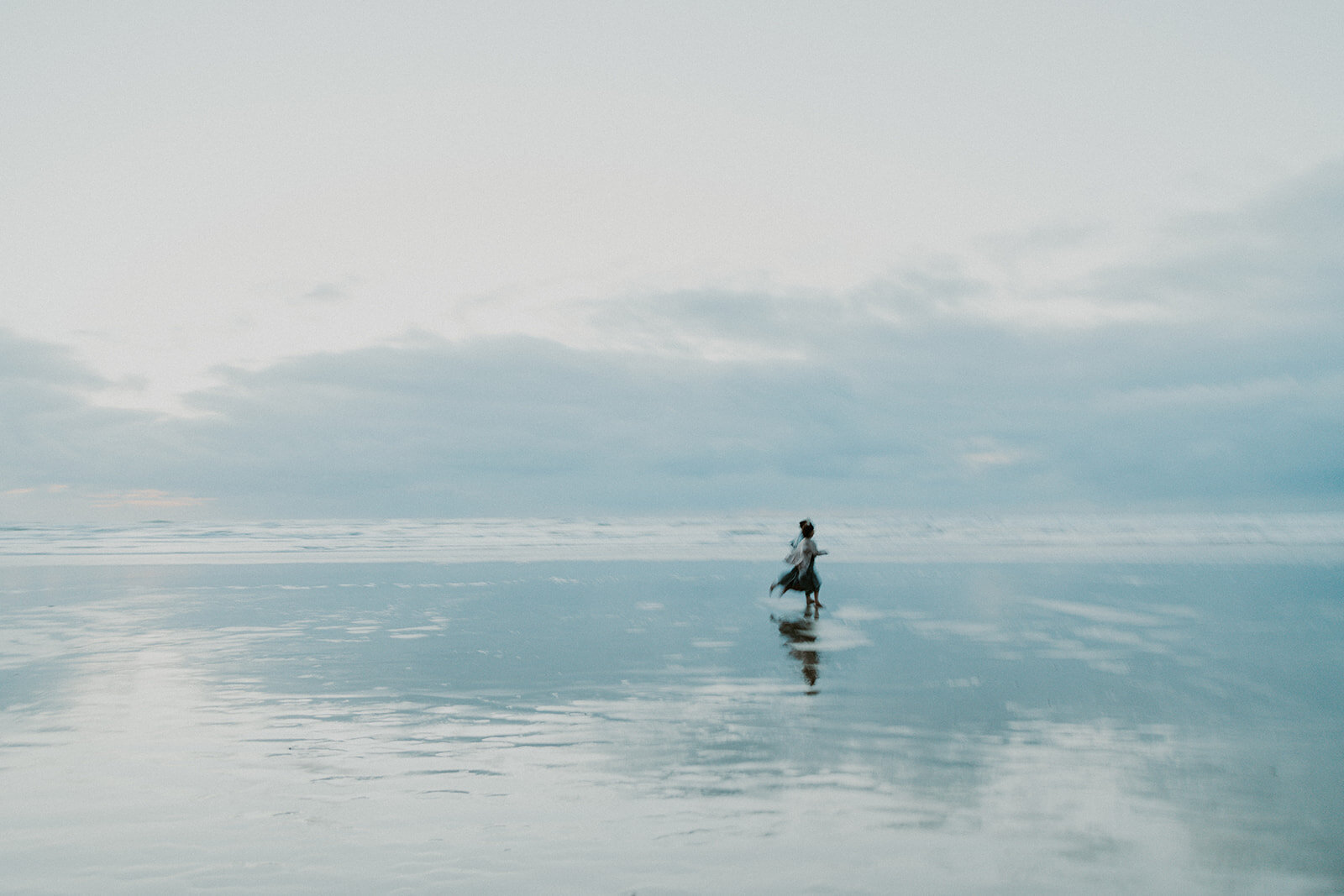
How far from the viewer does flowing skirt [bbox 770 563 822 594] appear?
61.1ft

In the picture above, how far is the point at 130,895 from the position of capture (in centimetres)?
500

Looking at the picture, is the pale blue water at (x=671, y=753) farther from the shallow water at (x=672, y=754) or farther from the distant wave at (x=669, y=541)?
the distant wave at (x=669, y=541)

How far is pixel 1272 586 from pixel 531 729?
2206cm

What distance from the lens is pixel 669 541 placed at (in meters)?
49.1

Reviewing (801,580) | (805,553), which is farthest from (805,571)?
(805,553)

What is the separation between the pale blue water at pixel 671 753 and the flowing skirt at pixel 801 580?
1.66 meters

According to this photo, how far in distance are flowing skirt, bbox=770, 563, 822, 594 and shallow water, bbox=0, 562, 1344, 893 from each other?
1.91 metres

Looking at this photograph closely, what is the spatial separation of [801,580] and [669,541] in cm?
3035

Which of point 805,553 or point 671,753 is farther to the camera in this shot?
point 805,553

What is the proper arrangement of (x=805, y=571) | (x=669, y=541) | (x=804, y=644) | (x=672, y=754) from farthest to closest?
(x=669, y=541) < (x=805, y=571) < (x=804, y=644) < (x=672, y=754)

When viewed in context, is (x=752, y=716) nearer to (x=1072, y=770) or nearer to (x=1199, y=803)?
(x=1072, y=770)

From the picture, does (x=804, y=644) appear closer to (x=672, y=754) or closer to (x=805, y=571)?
(x=805, y=571)

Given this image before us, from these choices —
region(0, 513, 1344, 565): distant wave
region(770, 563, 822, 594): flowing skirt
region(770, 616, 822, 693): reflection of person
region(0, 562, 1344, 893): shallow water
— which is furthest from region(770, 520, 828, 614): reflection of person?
region(0, 513, 1344, 565): distant wave

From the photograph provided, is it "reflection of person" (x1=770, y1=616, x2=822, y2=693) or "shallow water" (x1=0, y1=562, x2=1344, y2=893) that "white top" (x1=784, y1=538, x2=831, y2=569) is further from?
"shallow water" (x1=0, y1=562, x2=1344, y2=893)
